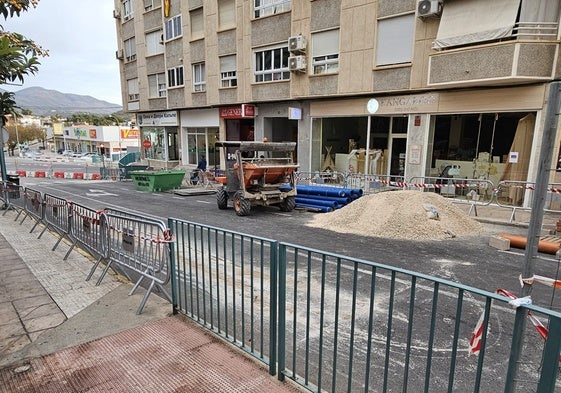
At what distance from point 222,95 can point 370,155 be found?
10.2m

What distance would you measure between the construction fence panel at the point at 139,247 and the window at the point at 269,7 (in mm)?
15799

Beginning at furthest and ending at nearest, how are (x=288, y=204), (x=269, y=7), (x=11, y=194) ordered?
(x=269, y=7)
(x=288, y=204)
(x=11, y=194)

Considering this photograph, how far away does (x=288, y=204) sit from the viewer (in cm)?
1208

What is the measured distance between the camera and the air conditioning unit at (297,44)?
1634 centimetres

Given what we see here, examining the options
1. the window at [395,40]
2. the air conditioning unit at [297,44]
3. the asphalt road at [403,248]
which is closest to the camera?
the asphalt road at [403,248]

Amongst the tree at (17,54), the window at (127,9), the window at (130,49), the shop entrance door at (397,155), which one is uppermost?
the window at (127,9)

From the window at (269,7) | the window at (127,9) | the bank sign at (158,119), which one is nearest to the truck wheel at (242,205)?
the window at (269,7)

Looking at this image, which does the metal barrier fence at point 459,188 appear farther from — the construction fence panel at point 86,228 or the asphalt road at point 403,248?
the construction fence panel at point 86,228

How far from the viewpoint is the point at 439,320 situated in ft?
14.1

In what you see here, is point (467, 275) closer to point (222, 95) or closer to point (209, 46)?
point (222, 95)

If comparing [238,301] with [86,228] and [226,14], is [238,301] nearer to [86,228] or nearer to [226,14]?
[86,228]

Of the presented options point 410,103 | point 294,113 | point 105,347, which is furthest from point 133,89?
point 105,347

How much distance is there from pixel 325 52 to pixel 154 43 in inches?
652

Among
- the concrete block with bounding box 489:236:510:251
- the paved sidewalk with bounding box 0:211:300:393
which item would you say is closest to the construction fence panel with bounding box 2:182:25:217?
the paved sidewalk with bounding box 0:211:300:393
